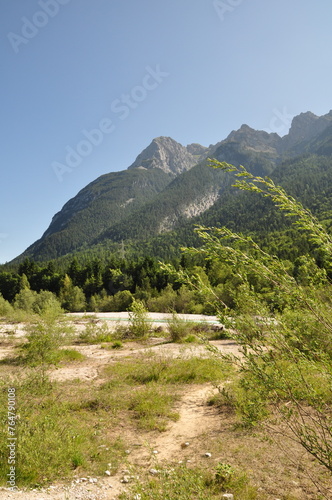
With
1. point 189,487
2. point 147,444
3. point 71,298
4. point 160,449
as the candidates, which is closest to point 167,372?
point 160,449

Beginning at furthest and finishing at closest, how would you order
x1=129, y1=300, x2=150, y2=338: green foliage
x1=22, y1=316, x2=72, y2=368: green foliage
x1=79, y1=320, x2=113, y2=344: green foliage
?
x1=79, y1=320, x2=113, y2=344: green foliage → x1=129, y1=300, x2=150, y2=338: green foliage → x1=22, y1=316, x2=72, y2=368: green foliage

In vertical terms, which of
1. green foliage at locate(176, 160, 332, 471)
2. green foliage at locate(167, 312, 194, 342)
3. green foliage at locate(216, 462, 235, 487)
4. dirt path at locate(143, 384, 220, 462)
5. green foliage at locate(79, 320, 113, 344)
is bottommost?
green foliage at locate(167, 312, 194, 342)

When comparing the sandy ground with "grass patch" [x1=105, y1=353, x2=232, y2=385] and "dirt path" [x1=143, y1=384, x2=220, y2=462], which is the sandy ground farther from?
"grass patch" [x1=105, y1=353, x2=232, y2=385]

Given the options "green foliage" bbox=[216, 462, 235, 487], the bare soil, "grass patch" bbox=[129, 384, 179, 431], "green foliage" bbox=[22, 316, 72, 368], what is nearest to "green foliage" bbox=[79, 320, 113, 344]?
"green foliage" bbox=[22, 316, 72, 368]

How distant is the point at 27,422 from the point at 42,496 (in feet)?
7.10

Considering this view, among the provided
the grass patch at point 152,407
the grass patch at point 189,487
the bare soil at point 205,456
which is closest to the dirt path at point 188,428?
the bare soil at point 205,456

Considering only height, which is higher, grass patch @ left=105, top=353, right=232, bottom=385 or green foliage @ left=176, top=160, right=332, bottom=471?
green foliage @ left=176, top=160, right=332, bottom=471

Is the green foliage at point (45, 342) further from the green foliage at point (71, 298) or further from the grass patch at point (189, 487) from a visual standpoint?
the green foliage at point (71, 298)

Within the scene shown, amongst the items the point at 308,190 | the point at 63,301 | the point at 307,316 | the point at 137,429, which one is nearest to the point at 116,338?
the point at 137,429

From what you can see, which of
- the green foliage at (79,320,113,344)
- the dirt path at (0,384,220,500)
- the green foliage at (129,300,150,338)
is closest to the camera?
the dirt path at (0,384,220,500)

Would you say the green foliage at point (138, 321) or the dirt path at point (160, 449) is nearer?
the dirt path at point (160, 449)

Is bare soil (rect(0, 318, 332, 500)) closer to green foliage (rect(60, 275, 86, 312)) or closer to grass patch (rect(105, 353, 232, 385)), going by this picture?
grass patch (rect(105, 353, 232, 385))

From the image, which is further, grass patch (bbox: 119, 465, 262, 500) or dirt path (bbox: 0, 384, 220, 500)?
dirt path (bbox: 0, 384, 220, 500)

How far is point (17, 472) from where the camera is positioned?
5031 mm
